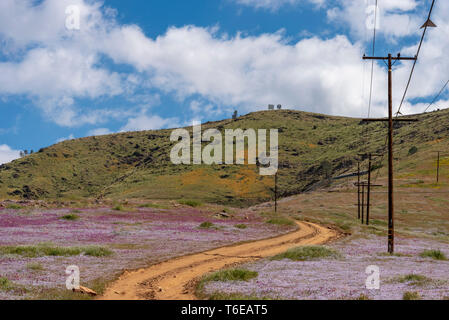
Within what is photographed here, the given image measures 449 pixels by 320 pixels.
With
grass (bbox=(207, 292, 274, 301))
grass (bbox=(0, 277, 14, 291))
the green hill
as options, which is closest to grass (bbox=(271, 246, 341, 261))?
grass (bbox=(207, 292, 274, 301))

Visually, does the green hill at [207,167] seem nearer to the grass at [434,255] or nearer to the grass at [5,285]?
the grass at [434,255]

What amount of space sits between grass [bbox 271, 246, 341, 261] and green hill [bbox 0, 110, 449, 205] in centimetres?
8876

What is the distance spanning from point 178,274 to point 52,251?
7.48 meters

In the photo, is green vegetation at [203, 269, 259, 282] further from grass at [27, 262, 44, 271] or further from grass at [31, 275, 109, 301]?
grass at [27, 262, 44, 271]

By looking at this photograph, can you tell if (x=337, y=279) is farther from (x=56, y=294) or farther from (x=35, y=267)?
(x=35, y=267)

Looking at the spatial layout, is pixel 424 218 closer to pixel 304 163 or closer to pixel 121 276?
pixel 121 276

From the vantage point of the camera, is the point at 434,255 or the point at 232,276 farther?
the point at 434,255

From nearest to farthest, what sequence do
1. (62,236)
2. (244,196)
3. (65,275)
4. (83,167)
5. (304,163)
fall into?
(65,275) → (62,236) → (244,196) → (304,163) → (83,167)

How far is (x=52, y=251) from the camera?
21.3 m

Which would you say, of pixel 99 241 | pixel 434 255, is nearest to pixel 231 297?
pixel 99 241

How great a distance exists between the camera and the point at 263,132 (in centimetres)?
18675

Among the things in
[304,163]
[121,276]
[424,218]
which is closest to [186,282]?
[121,276]
